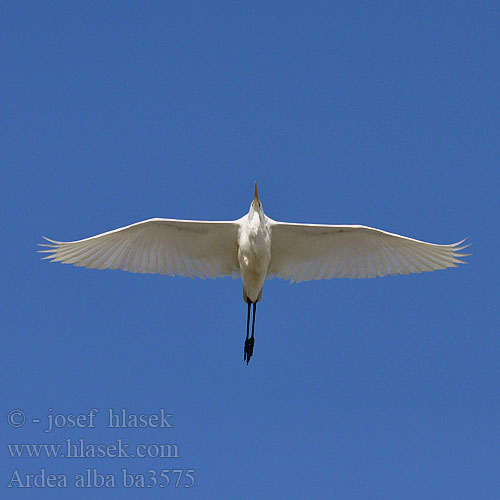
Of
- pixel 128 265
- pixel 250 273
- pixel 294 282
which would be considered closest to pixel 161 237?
pixel 128 265

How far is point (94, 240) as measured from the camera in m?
14.2

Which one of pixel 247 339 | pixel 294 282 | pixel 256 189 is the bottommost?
pixel 247 339

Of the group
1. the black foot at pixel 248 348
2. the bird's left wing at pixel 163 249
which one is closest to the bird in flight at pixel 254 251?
the bird's left wing at pixel 163 249

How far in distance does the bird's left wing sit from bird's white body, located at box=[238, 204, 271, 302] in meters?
0.32

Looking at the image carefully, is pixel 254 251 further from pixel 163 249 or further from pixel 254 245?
pixel 163 249

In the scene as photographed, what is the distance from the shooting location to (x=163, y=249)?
48.9ft

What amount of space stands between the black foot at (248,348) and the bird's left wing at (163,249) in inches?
57.6

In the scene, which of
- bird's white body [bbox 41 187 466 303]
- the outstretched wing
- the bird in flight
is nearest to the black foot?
the bird in flight

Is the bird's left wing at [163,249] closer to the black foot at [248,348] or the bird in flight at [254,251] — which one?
the bird in flight at [254,251]

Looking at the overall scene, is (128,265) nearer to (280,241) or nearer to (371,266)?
(280,241)

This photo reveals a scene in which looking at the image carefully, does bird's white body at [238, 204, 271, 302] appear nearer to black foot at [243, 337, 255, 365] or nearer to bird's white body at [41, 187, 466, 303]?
bird's white body at [41, 187, 466, 303]

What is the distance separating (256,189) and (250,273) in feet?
4.75

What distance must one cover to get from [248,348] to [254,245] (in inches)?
110

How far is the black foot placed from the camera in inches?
631
